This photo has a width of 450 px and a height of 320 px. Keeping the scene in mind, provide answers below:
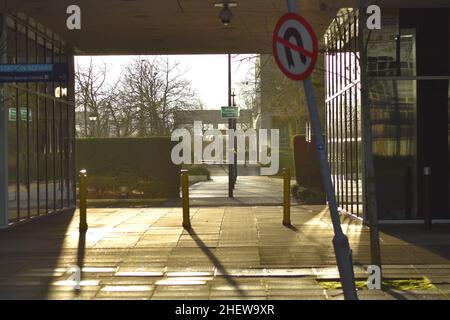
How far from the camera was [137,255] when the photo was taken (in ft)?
36.4

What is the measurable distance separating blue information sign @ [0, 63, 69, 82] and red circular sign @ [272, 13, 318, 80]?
6.12 m

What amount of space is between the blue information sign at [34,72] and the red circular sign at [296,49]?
6.12 metres

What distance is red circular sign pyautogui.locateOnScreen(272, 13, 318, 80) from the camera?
254 inches

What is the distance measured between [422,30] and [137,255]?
749 cm

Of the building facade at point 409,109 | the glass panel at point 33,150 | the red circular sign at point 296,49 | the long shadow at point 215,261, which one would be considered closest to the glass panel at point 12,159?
→ the glass panel at point 33,150

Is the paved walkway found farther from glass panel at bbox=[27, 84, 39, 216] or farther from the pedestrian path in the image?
the pedestrian path

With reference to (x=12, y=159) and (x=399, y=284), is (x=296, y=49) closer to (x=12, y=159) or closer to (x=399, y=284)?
(x=399, y=284)

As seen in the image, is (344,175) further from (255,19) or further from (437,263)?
(437,263)

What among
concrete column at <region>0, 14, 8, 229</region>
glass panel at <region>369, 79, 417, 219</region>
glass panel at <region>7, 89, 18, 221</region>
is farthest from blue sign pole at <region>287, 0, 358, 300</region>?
glass panel at <region>7, 89, 18, 221</region>

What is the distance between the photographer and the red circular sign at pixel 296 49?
254 inches

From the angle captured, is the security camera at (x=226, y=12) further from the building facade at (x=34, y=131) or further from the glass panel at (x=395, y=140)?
the building facade at (x=34, y=131)

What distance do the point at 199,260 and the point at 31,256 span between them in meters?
2.60

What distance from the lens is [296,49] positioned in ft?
21.2

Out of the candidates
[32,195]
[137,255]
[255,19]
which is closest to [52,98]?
[32,195]
